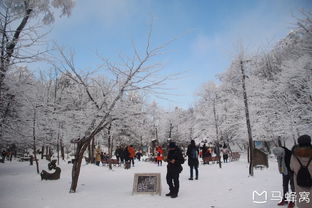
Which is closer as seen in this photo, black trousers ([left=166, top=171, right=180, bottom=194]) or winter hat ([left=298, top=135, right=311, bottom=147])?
winter hat ([left=298, top=135, right=311, bottom=147])

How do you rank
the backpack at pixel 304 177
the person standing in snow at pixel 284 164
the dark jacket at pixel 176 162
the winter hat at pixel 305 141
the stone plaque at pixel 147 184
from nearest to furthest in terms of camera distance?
the backpack at pixel 304 177
the winter hat at pixel 305 141
the person standing in snow at pixel 284 164
the dark jacket at pixel 176 162
the stone plaque at pixel 147 184

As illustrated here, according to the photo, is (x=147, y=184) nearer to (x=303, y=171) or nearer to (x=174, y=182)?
(x=174, y=182)

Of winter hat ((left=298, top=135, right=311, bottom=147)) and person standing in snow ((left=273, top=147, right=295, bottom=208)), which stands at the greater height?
winter hat ((left=298, top=135, right=311, bottom=147))

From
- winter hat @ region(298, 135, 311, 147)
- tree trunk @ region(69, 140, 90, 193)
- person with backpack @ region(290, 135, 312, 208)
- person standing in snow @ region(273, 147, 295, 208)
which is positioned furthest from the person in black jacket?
winter hat @ region(298, 135, 311, 147)

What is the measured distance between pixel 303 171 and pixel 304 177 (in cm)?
10

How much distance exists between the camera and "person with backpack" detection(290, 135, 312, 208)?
409 centimetres

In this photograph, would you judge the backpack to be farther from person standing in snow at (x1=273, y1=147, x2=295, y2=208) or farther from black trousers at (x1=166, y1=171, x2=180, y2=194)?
black trousers at (x1=166, y1=171, x2=180, y2=194)

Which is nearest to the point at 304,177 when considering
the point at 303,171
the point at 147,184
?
the point at 303,171

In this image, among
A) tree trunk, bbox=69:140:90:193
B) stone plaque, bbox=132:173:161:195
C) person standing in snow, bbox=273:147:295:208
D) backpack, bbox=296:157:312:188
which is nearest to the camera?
backpack, bbox=296:157:312:188

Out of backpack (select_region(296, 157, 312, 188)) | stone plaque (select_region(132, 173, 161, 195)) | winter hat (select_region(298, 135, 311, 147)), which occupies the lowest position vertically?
stone plaque (select_region(132, 173, 161, 195))

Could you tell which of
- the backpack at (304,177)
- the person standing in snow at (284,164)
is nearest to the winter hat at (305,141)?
the backpack at (304,177)

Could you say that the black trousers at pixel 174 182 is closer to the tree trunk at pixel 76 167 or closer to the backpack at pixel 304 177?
the tree trunk at pixel 76 167

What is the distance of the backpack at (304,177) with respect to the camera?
13.4ft

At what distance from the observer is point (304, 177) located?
411 centimetres
